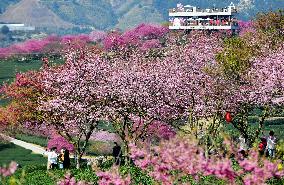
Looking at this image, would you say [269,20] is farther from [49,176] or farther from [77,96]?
[49,176]

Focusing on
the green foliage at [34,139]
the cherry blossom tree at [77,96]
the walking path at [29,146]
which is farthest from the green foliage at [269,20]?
the cherry blossom tree at [77,96]

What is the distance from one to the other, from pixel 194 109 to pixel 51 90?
30.8 ft

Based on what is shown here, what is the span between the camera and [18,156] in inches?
2040

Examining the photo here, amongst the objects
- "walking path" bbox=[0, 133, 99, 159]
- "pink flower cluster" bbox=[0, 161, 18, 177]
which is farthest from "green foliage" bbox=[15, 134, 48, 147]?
"pink flower cluster" bbox=[0, 161, 18, 177]

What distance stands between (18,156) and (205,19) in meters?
77.6

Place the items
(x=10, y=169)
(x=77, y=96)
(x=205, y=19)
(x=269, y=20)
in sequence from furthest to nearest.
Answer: (x=205, y=19) → (x=269, y=20) → (x=77, y=96) → (x=10, y=169)

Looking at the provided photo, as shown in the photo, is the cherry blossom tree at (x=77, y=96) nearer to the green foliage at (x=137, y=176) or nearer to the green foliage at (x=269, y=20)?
the green foliage at (x=137, y=176)

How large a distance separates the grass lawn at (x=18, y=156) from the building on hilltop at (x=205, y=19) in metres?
57.9

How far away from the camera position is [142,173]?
86.9ft

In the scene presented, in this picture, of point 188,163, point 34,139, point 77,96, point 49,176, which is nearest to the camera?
point 188,163

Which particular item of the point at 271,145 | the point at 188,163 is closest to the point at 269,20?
the point at 271,145

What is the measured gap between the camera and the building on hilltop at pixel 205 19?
113512mm

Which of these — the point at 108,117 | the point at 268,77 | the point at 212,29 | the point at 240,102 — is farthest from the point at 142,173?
the point at 212,29

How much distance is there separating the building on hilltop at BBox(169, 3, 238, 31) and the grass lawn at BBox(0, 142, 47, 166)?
57870mm
